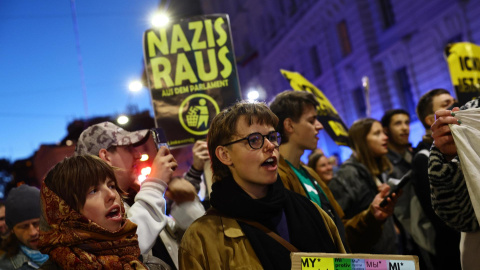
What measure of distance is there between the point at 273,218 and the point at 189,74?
2.71 meters

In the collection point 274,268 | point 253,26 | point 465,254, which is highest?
point 253,26

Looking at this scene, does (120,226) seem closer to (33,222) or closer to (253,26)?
(33,222)

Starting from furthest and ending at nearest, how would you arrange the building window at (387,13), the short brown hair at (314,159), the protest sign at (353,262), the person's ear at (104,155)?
the building window at (387,13)
the short brown hair at (314,159)
the person's ear at (104,155)
the protest sign at (353,262)

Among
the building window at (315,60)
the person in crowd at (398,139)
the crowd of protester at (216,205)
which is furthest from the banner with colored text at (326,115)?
the building window at (315,60)

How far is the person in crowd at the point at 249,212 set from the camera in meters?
2.53

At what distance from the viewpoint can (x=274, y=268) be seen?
8.27ft

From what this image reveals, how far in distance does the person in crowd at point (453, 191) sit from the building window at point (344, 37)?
2508 cm

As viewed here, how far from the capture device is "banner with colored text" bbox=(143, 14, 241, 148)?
4.94 m

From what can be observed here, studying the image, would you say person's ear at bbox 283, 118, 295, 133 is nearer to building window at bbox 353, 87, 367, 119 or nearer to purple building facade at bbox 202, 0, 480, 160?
purple building facade at bbox 202, 0, 480, 160

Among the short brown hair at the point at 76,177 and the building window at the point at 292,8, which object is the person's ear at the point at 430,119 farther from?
the building window at the point at 292,8

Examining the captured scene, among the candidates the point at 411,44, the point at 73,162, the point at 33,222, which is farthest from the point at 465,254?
the point at 411,44

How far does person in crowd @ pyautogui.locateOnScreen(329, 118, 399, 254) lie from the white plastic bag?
51.7 inches

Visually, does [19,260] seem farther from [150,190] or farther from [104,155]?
[150,190]

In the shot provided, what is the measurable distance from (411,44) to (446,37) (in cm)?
261
